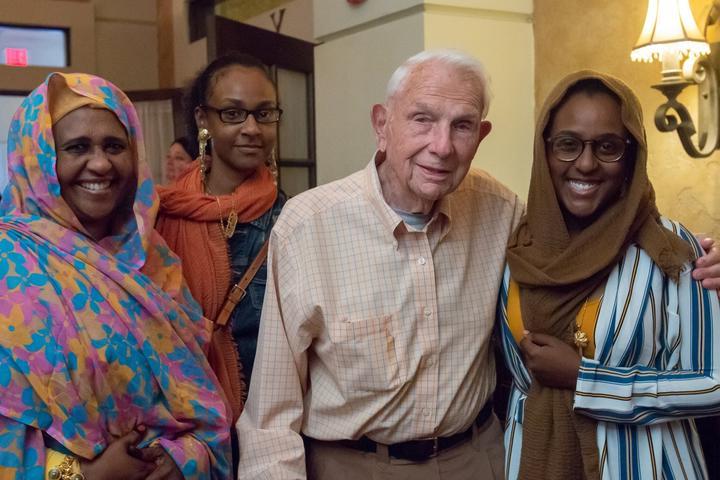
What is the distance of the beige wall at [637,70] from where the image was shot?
2236mm

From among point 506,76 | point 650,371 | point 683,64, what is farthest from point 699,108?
point 650,371

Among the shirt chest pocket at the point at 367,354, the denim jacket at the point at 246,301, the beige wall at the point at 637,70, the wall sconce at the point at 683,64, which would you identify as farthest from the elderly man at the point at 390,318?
the beige wall at the point at 637,70

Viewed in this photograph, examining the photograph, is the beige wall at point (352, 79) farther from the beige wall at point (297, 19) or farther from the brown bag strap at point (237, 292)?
the beige wall at point (297, 19)

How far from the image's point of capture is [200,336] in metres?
1.95

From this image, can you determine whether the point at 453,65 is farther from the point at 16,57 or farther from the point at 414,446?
the point at 16,57

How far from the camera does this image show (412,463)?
1789mm

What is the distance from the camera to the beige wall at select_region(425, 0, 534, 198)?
263 cm

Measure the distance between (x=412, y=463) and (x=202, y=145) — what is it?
3.62 feet

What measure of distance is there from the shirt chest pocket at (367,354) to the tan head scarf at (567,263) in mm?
308

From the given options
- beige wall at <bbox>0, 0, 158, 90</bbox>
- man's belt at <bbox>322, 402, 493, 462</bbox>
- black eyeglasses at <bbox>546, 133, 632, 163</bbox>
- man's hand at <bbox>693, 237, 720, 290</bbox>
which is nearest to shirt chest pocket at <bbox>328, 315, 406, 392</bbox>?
man's belt at <bbox>322, 402, 493, 462</bbox>

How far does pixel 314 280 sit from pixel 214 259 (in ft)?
1.53

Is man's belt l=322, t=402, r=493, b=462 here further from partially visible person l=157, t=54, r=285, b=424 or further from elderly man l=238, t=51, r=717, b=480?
partially visible person l=157, t=54, r=285, b=424

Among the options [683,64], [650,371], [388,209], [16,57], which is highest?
[16,57]

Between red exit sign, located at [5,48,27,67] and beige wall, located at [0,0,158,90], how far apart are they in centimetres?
18
